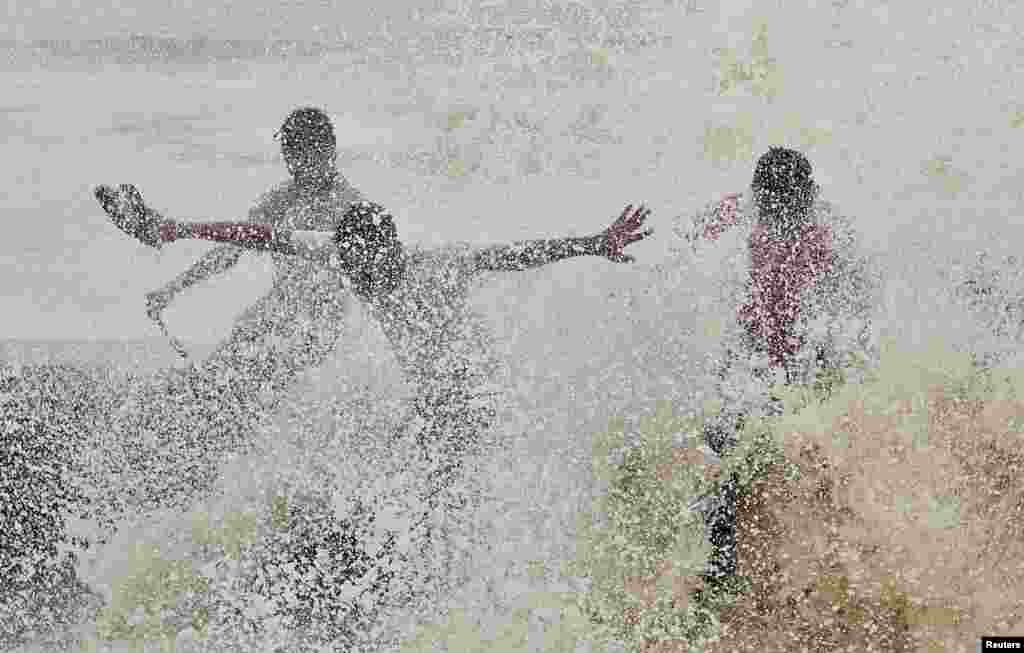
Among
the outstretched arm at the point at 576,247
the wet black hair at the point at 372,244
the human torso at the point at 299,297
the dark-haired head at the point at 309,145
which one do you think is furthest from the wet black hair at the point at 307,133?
the outstretched arm at the point at 576,247

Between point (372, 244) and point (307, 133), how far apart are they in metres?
0.72

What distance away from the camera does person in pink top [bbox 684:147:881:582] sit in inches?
113

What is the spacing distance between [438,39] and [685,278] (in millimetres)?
2029

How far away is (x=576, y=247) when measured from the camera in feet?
8.86

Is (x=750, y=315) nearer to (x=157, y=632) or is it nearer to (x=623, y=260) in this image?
(x=623, y=260)

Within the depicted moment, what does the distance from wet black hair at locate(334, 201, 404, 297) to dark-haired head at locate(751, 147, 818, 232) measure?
1.24 m

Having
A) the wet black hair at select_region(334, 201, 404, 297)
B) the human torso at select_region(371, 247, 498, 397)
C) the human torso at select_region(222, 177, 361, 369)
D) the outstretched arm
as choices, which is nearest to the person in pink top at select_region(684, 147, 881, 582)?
the outstretched arm

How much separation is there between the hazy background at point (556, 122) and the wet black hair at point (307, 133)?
3.47 feet

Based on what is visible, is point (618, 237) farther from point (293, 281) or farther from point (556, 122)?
point (556, 122)

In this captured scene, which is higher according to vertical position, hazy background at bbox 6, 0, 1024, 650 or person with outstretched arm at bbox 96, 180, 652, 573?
hazy background at bbox 6, 0, 1024, 650

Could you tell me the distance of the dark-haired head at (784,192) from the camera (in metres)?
2.96

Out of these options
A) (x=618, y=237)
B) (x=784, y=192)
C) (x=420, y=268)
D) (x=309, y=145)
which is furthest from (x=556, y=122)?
(x=618, y=237)

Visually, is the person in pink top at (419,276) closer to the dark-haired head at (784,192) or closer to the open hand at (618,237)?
the open hand at (618,237)

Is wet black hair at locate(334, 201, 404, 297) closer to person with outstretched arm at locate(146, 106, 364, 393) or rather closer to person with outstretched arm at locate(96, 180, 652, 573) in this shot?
person with outstretched arm at locate(96, 180, 652, 573)
